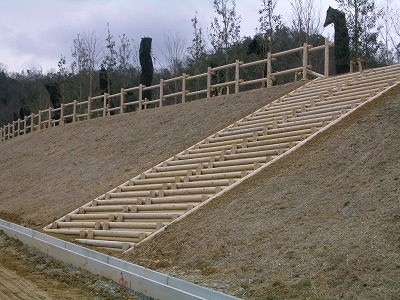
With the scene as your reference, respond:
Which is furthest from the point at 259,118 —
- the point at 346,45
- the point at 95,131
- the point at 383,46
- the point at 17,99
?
the point at 17,99

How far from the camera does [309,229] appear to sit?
26.3 ft

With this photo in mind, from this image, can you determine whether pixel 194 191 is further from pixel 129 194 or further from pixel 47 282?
pixel 47 282

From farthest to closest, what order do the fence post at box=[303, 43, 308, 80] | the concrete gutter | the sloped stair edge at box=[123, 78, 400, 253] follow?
1. the fence post at box=[303, 43, 308, 80]
2. the sloped stair edge at box=[123, 78, 400, 253]
3. the concrete gutter

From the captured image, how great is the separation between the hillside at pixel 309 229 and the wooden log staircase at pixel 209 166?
90 centimetres

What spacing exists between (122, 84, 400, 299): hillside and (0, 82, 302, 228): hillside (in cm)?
574

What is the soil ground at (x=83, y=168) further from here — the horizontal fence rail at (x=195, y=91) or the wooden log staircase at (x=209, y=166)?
the wooden log staircase at (x=209, y=166)

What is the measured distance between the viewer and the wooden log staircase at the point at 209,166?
1166cm

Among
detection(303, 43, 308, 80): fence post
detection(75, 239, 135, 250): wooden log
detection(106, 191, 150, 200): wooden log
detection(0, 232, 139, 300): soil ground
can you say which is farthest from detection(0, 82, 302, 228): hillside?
detection(0, 232, 139, 300): soil ground

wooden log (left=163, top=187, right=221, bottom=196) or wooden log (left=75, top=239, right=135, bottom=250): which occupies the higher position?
wooden log (left=163, top=187, right=221, bottom=196)

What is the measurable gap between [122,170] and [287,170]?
700 cm

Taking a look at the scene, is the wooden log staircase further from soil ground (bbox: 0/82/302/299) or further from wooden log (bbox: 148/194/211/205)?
soil ground (bbox: 0/82/302/299)

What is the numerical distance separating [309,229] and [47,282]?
12.8ft

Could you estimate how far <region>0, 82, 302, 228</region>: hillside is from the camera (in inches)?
641

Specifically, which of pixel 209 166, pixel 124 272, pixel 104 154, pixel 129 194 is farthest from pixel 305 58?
pixel 124 272
